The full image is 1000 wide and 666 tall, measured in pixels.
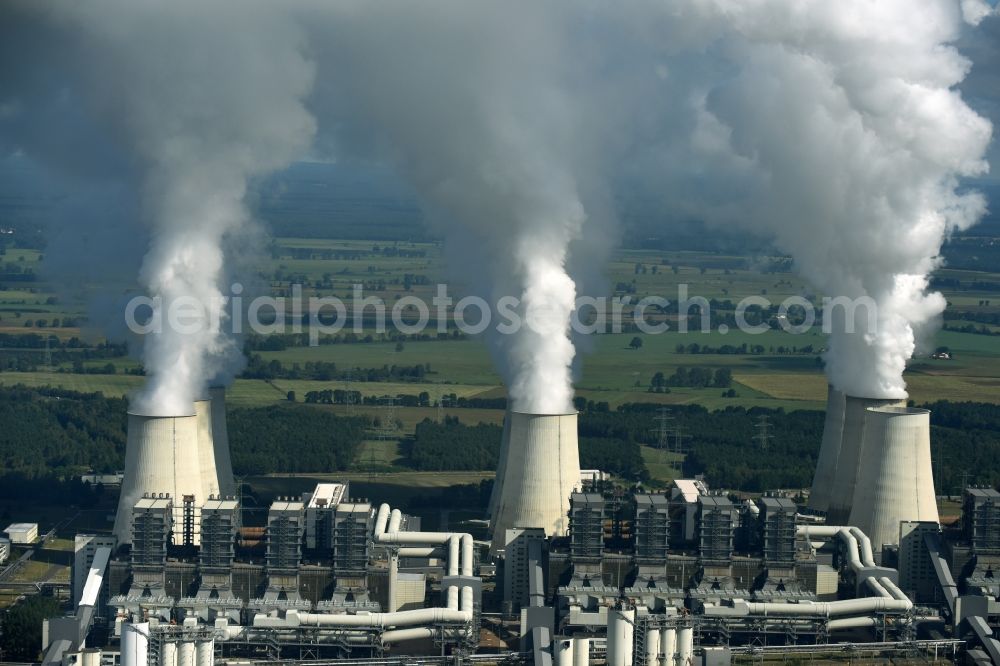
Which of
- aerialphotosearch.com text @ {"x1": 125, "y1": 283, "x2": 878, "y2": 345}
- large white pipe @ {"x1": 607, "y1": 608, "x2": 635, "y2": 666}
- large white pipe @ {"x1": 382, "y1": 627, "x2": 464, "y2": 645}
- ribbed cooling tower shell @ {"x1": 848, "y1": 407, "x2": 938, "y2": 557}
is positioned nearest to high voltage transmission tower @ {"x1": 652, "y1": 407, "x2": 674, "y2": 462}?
aerialphotosearch.com text @ {"x1": 125, "y1": 283, "x2": 878, "y2": 345}

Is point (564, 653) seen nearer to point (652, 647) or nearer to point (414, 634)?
point (652, 647)

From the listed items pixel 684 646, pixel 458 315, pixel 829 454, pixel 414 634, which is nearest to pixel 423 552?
pixel 414 634

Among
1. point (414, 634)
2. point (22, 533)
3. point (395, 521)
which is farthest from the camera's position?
point (22, 533)

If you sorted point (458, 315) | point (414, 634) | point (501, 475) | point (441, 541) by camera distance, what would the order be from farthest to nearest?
point (458, 315) < point (501, 475) < point (441, 541) < point (414, 634)

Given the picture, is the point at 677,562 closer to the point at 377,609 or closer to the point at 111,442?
the point at 377,609

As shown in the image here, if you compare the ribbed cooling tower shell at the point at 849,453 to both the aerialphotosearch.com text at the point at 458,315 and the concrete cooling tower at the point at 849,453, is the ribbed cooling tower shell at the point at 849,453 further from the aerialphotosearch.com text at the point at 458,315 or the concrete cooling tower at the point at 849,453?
the aerialphotosearch.com text at the point at 458,315

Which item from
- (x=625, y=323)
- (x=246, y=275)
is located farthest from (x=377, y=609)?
(x=625, y=323)
